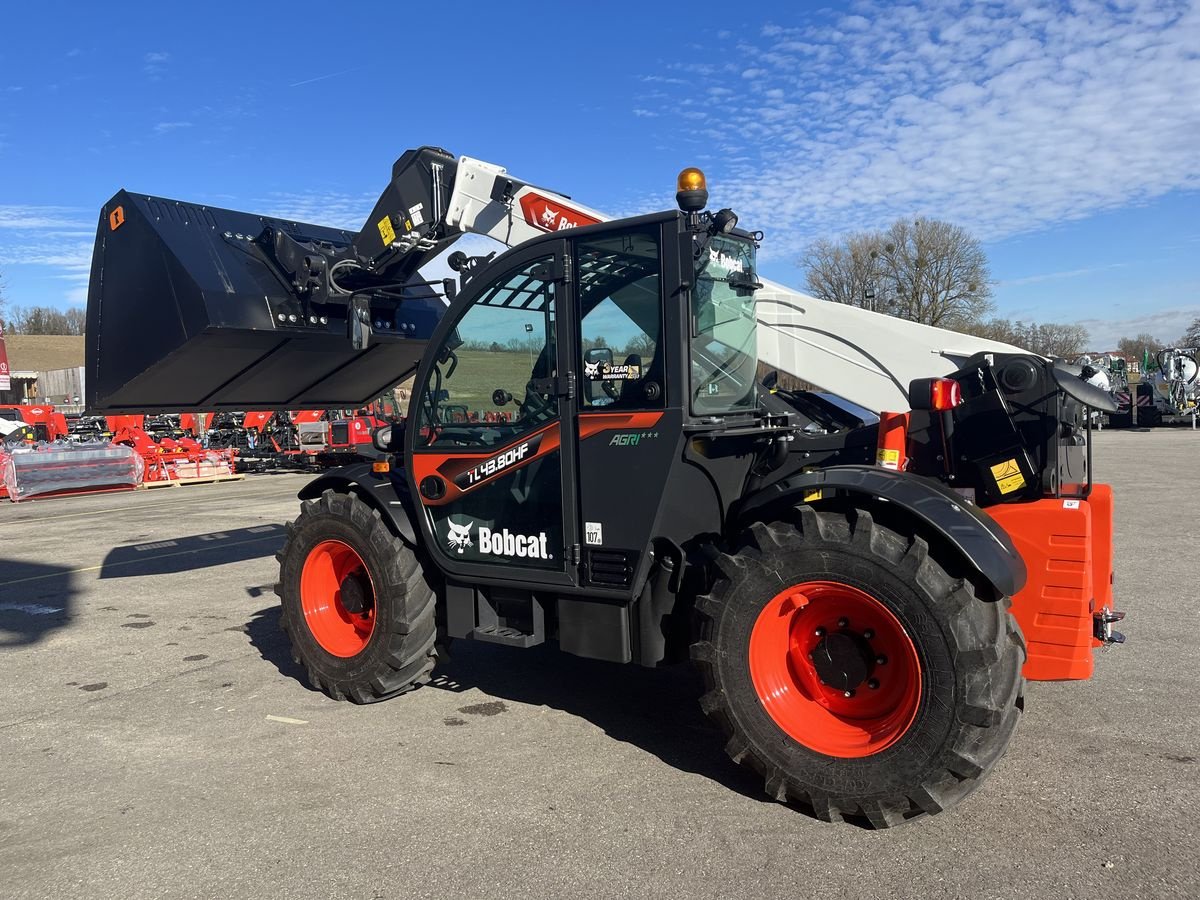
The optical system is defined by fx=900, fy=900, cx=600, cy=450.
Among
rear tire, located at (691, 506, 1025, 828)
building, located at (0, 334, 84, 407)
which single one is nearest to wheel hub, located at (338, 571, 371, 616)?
rear tire, located at (691, 506, 1025, 828)

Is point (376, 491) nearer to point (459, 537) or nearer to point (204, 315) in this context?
point (459, 537)

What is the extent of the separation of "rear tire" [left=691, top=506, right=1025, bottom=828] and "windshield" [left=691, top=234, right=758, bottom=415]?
74 centimetres

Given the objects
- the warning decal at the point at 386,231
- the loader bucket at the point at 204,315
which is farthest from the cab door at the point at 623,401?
the warning decal at the point at 386,231

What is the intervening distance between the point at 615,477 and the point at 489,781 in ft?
4.75

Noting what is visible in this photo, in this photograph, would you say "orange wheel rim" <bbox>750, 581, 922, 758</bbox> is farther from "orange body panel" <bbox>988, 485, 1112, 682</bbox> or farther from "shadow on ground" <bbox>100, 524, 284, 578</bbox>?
"shadow on ground" <bbox>100, 524, 284, 578</bbox>

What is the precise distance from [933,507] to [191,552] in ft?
31.0

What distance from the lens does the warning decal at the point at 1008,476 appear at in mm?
3895

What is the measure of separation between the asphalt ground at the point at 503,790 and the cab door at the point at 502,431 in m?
0.96

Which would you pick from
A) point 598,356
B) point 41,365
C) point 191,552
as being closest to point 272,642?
point 598,356

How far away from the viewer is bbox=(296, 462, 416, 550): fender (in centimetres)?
493

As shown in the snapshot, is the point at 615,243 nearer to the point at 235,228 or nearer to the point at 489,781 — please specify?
the point at 489,781

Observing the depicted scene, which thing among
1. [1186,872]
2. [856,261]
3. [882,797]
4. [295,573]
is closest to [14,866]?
[295,573]

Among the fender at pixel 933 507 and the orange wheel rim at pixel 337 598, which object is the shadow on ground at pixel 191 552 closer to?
the orange wheel rim at pixel 337 598

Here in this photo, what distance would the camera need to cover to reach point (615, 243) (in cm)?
408
